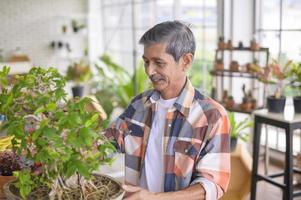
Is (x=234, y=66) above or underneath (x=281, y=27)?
underneath

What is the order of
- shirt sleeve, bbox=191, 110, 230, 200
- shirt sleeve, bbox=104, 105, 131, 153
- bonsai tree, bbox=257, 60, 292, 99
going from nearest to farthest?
shirt sleeve, bbox=191, 110, 230, 200 → shirt sleeve, bbox=104, 105, 131, 153 → bonsai tree, bbox=257, 60, 292, 99

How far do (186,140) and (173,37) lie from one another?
1.20ft

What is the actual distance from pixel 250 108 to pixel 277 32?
0.97 metres

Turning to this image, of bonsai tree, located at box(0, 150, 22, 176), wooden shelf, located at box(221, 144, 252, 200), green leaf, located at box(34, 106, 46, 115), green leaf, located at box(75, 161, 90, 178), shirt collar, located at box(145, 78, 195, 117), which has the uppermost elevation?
green leaf, located at box(34, 106, 46, 115)

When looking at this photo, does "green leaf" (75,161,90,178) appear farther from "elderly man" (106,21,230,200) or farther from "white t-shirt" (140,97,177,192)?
"white t-shirt" (140,97,177,192)

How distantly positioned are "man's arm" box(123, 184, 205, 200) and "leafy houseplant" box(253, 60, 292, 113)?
200cm

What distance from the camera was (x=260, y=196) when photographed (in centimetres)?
364

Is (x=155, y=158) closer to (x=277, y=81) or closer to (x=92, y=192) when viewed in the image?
(x=92, y=192)

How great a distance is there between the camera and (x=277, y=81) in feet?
10.9

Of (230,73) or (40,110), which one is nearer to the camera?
(40,110)

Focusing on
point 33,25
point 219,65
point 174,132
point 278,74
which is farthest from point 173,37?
point 33,25

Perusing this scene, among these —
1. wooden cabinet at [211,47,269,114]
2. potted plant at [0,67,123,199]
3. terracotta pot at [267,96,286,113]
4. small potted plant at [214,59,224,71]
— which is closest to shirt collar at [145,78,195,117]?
potted plant at [0,67,123,199]

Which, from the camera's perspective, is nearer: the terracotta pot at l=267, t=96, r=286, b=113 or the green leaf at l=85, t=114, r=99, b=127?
the green leaf at l=85, t=114, r=99, b=127

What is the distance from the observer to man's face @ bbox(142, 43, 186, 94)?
1.45 m
